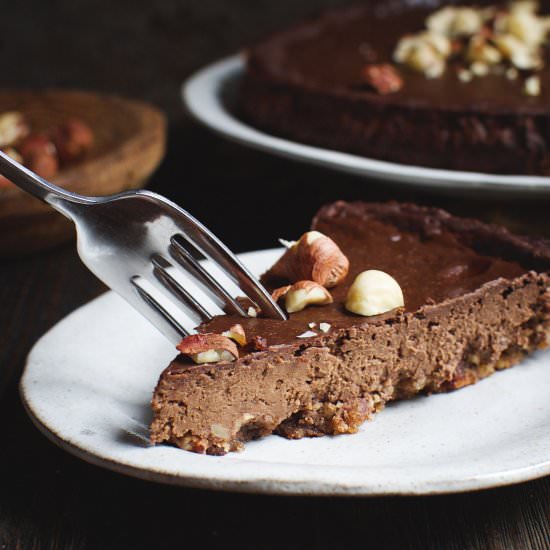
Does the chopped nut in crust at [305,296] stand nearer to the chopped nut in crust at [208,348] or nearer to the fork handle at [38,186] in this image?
the chopped nut in crust at [208,348]

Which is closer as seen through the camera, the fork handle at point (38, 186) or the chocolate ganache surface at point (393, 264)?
the fork handle at point (38, 186)

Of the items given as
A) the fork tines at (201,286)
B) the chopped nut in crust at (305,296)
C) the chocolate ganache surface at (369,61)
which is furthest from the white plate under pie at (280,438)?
the chocolate ganache surface at (369,61)

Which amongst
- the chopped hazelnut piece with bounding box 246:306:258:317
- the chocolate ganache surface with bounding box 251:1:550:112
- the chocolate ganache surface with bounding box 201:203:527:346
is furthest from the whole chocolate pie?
the chopped hazelnut piece with bounding box 246:306:258:317

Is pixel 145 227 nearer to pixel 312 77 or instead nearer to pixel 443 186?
pixel 443 186

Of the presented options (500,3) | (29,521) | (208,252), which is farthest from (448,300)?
(500,3)

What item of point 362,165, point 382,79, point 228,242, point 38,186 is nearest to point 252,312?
point 38,186

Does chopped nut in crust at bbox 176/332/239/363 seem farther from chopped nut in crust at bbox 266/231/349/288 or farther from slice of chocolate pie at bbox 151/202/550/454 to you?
chopped nut in crust at bbox 266/231/349/288
